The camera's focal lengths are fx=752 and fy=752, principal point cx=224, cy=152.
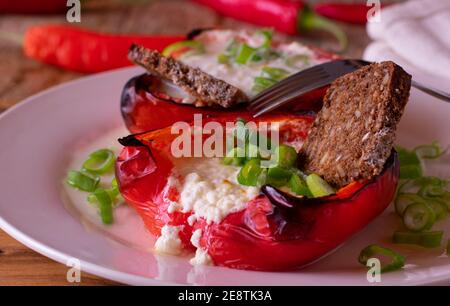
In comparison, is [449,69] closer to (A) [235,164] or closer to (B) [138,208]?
(A) [235,164]

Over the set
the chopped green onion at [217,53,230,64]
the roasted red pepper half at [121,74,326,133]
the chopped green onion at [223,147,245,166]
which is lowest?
the chopped green onion at [223,147,245,166]

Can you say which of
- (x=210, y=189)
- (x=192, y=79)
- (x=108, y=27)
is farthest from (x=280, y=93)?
(x=108, y=27)

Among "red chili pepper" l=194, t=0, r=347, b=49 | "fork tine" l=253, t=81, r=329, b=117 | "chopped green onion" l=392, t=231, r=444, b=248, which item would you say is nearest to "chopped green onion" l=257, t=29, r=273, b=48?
"fork tine" l=253, t=81, r=329, b=117

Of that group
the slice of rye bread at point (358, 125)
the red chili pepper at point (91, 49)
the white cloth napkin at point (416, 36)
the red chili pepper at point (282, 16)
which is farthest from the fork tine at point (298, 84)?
the red chili pepper at point (282, 16)

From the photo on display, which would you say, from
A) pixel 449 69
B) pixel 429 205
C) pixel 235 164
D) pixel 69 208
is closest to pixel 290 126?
pixel 235 164

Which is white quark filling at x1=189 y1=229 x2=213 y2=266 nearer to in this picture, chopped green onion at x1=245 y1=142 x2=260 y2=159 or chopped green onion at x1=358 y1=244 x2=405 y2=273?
chopped green onion at x1=245 y1=142 x2=260 y2=159

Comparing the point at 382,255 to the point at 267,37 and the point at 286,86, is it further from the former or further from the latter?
the point at 267,37
